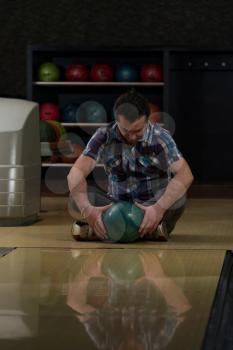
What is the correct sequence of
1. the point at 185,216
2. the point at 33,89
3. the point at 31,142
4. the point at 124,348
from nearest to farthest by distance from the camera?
the point at 124,348
the point at 31,142
the point at 185,216
the point at 33,89

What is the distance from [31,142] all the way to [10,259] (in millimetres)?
1592

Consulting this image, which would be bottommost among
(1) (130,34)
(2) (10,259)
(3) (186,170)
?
(2) (10,259)

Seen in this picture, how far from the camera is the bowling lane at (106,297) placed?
2.58m

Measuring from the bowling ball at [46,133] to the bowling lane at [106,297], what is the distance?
2892 mm

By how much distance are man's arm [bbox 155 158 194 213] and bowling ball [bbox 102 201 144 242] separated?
13 centimetres

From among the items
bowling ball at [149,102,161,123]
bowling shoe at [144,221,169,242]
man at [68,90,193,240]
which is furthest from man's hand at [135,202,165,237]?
bowling ball at [149,102,161,123]

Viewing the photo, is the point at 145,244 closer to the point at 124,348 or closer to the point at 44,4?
the point at 124,348

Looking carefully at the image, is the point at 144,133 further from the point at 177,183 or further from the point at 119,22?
the point at 119,22

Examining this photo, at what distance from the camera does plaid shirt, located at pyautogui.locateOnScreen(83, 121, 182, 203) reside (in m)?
4.58

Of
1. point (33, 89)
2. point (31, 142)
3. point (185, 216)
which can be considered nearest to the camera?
point (31, 142)

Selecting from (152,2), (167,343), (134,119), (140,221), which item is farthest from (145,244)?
(152,2)

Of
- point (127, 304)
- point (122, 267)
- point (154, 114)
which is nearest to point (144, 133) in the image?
point (122, 267)

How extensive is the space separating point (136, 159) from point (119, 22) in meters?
5.24

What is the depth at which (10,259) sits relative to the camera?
13.8 ft
